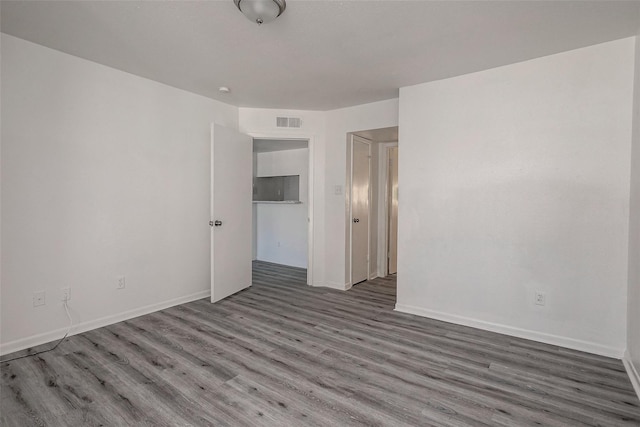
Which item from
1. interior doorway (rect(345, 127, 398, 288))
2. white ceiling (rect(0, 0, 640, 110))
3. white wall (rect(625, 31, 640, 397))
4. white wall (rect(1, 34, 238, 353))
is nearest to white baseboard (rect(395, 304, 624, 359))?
white wall (rect(625, 31, 640, 397))

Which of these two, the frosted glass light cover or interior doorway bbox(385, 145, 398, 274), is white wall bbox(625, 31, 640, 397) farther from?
interior doorway bbox(385, 145, 398, 274)

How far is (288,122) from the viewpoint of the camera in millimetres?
4324

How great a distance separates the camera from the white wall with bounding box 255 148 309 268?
232 inches

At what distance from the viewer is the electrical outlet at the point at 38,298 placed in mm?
2563

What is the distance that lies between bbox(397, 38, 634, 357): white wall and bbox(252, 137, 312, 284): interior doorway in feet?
8.90

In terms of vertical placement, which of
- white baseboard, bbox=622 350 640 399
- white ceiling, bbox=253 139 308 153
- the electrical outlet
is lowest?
white baseboard, bbox=622 350 640 399

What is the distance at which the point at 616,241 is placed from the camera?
2.44 m

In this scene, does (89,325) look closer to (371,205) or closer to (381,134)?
(371,205)

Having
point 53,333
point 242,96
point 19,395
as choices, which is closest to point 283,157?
point 242,96

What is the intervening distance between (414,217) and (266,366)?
206 cm

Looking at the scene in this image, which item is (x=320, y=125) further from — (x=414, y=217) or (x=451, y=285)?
(x=451, y=285)

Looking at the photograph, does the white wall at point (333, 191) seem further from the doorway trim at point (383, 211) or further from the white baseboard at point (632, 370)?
the white baseboard at point (632, 370)

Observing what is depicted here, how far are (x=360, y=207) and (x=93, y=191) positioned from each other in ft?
10.3

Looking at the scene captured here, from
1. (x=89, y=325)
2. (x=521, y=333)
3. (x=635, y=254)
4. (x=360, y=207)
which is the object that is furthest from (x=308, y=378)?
(x=360, y=207)
